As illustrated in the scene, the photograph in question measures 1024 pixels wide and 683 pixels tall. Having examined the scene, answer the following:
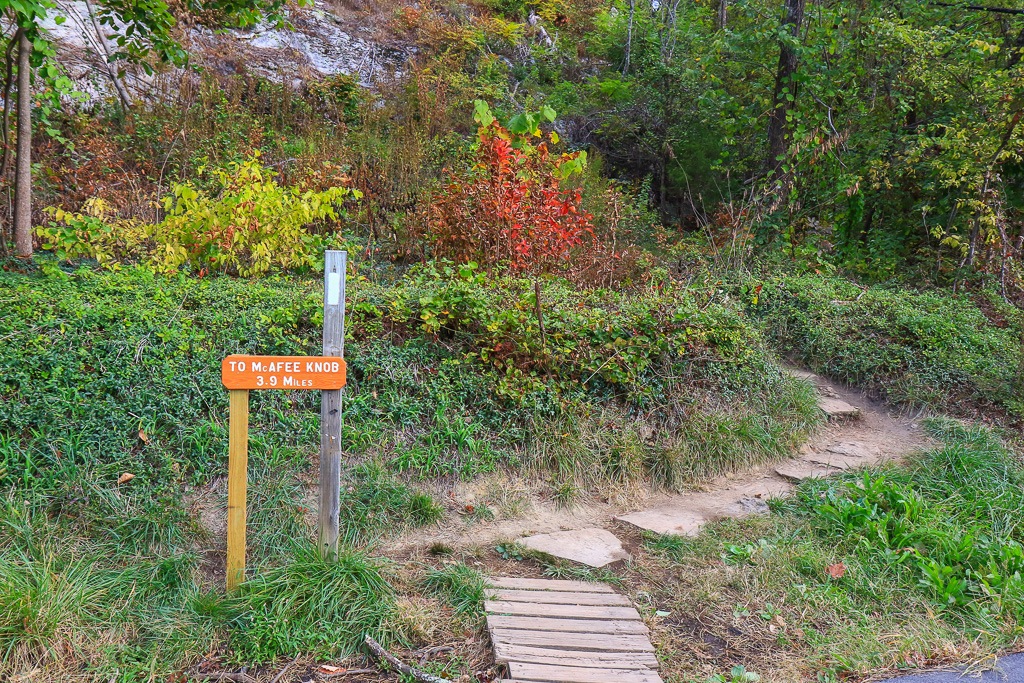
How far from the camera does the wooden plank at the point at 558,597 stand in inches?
144

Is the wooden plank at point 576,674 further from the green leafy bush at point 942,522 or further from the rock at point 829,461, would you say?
the rock at point 829,461

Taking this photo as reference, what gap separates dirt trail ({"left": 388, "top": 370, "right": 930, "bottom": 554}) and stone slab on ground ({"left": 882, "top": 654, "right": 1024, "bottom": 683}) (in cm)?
154

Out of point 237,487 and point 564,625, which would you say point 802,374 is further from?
point 237,487

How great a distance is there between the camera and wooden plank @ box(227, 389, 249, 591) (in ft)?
10.9

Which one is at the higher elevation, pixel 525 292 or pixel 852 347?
pixel 525 292

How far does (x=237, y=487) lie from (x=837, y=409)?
5.74m

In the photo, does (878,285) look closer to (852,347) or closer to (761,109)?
(852,347)

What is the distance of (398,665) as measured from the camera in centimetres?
310

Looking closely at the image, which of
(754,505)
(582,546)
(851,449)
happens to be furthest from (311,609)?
(851,449)

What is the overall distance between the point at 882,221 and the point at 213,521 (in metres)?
11.2

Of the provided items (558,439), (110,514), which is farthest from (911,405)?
(110,514)

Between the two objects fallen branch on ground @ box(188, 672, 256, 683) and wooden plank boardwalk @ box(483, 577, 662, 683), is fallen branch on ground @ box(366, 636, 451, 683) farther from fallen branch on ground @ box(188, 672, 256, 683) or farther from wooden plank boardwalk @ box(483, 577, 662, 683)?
fallen branch on ground @ box(188, 672, 256, 683)

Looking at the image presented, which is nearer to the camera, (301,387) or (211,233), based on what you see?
(301,387)

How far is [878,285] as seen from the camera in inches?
368
